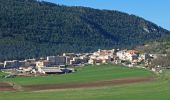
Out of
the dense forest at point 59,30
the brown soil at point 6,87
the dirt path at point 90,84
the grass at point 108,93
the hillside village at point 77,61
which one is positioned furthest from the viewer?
the dense forest at point 59,30

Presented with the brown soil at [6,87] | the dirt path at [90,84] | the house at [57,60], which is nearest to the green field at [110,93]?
the dirt path at [90,84]

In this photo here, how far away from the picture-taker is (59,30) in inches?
6314

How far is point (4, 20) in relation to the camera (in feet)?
504

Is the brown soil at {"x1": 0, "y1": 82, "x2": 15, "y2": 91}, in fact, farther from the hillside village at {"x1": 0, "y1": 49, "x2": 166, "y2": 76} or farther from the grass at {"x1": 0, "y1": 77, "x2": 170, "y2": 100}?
the hillside village at {"x1": 0, "y1": 49, "x2": 166, "y2": 76}

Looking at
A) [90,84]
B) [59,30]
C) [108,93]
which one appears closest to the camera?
[108,93]

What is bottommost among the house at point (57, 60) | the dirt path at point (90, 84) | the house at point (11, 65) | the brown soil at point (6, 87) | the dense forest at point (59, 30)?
the brown soil at point (6, 87)

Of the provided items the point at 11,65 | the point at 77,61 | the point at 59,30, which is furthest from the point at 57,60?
the point at 59,30

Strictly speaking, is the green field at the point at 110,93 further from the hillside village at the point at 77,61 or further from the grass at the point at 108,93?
the hillside village at the point at 77,61

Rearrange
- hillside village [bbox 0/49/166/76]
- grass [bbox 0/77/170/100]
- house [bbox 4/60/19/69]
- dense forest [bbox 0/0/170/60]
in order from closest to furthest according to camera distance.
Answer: grass [bbox 0/77/170/100], hillside village [bbox 0/49/166/76], house [bbox 4/60/19/69], dense forest [bbox 0/0/170/60]

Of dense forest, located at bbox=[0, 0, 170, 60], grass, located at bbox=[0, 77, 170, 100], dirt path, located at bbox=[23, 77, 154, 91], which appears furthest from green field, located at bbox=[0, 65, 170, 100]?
dense forest, located at bbox=[0, 0, 170, 60]

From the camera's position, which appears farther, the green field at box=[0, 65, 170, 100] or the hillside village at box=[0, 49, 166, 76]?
the hillside village at box=[0, 49, 166, 76]

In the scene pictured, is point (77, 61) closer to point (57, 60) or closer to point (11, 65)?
point (57, 60)

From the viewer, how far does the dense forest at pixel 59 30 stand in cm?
13038

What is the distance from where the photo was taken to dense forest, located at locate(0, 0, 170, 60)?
428 ft
